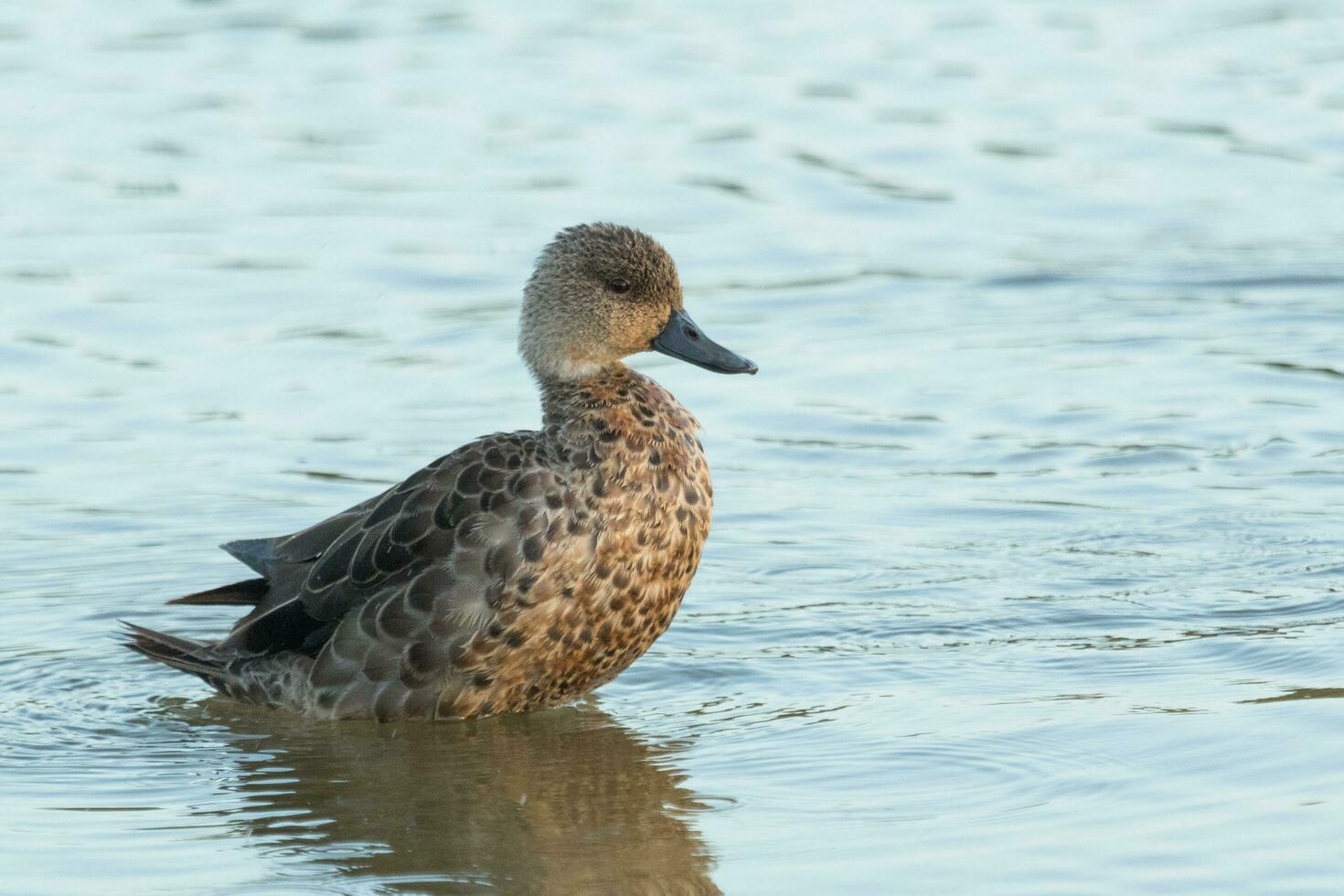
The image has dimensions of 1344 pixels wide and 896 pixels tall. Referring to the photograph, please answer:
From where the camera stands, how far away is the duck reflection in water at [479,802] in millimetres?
5910

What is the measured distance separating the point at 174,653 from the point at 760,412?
12.1 feet

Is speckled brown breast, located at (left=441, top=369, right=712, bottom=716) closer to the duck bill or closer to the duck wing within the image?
the duck wing

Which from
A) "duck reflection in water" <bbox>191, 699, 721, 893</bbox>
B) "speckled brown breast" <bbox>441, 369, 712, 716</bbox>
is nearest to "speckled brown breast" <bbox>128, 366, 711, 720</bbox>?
"speckled brown breast" <bbox>441, 369, 712, 716</bbox>

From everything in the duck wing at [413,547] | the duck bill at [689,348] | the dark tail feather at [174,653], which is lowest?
the dark tail feather at [174,653]

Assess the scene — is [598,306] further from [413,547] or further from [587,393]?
[413,547]

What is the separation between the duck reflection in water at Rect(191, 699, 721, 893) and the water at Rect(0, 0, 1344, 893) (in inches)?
0.9

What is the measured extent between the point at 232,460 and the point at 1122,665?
4.37 metres

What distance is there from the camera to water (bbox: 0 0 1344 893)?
20.4 feet

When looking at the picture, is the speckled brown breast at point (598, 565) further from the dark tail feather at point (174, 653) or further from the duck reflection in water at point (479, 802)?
the dark tail feather at point (174, 653)

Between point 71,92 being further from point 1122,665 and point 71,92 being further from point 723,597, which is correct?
point 1122,665

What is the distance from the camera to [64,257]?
12836 millimetres

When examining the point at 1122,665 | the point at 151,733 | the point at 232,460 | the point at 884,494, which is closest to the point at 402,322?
the point at 232,460

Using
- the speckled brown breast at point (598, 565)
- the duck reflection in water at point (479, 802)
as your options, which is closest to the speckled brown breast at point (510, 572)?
the speckled brown breast at point (598, 565)

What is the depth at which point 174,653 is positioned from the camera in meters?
7.66
